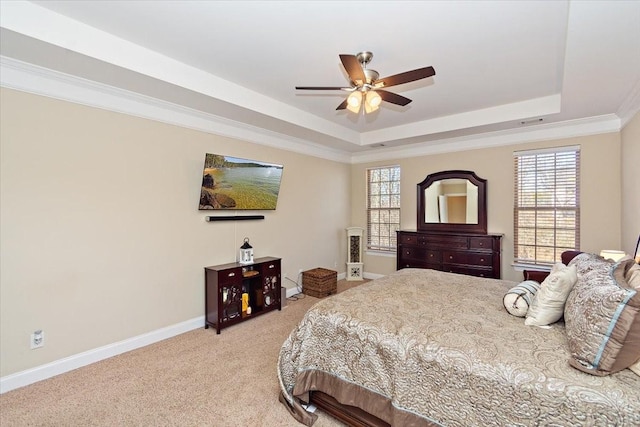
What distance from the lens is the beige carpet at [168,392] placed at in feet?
6.94

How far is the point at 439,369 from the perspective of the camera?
1.61 metres

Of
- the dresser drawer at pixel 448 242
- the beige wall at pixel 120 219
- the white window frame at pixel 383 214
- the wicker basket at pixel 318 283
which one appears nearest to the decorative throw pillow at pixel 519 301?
the beige wall at pixel 120 219

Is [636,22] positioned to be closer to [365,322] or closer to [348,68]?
[348,68]

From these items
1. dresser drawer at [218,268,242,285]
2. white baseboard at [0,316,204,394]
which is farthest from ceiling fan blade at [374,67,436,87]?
white baseboard at [0,316,204,394]

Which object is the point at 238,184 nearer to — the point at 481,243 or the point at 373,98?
the point at 373,98

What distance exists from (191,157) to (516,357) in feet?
11.8

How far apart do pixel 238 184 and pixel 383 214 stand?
307 cm

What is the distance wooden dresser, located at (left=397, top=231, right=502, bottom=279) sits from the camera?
4.43 m

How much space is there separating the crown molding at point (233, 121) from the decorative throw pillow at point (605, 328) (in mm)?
2640

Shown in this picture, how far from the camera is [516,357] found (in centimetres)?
153

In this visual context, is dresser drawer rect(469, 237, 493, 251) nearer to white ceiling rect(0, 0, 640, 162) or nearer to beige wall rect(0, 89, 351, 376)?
white ceiling rect(0, 0, 640, 162)

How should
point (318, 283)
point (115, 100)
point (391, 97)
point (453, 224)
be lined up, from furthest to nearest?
point (453, 224) → point (318, 283) → point (115, 100) → point (391, 97)

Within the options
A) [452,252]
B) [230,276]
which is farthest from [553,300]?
[230,276]

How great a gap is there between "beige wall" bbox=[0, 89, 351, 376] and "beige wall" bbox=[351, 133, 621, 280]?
2951 millimetres
